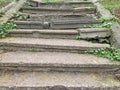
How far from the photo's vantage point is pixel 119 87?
427 cm

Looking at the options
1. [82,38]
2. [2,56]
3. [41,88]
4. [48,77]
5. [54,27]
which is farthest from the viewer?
[54,27]

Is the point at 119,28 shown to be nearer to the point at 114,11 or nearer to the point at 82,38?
the point at 82,38

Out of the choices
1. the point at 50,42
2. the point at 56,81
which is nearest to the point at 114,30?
the point at 50,42

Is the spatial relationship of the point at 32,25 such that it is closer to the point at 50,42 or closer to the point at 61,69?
the point at 50,42

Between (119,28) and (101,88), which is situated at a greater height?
(119,28)

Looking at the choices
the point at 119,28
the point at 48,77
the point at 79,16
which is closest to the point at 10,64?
the point at 48,77

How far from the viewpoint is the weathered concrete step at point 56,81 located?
417 cm

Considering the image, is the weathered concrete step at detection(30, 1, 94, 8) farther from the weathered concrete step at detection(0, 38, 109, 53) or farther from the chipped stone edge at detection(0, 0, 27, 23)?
the weathered concrete step at detection(0, 38, 109, 53)

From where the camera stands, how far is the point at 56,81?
172 inches

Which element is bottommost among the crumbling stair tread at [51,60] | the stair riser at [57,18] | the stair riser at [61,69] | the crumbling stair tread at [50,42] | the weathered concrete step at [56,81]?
the weathered concrete step at [56,81]

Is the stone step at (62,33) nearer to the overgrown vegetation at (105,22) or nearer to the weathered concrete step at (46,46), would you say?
the overgrown vegetation at (105,22)

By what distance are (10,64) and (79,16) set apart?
301 centimetres

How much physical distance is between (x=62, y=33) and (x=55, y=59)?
1.14 metres

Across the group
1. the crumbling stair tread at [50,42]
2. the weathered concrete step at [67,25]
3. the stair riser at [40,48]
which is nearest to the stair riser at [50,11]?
the weathered concrete step at [67,25]
